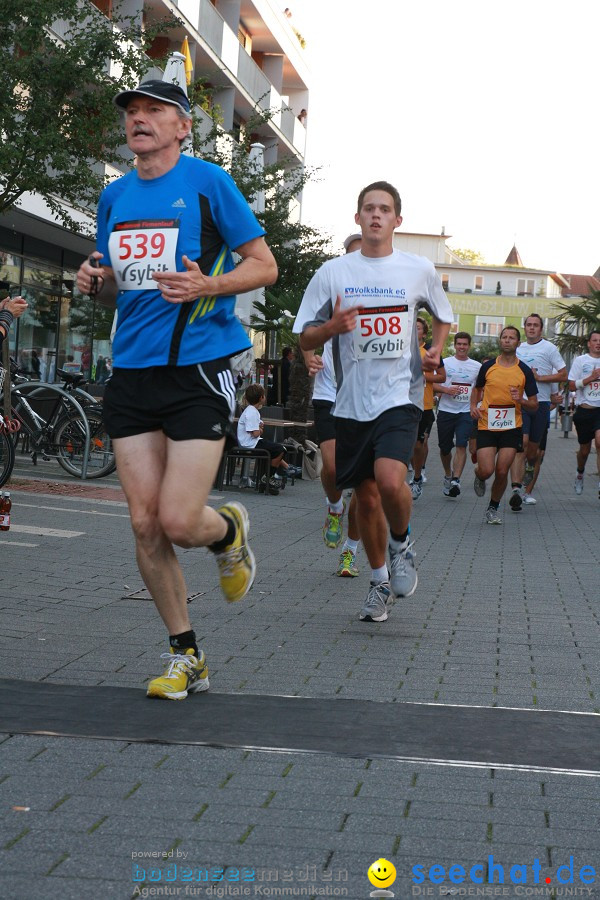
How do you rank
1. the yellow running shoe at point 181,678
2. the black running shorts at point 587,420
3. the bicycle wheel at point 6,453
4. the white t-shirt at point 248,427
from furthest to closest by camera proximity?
the black running shorts at point 587,420
the white t-shirt at point 248,427
the bicycle wheel at point 6,453
the yellow running shoe at point 181,678

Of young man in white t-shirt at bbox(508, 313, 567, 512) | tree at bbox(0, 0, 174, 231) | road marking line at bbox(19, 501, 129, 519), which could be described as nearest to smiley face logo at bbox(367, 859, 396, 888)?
road marking line at bbox(19, 501, 129, 519)

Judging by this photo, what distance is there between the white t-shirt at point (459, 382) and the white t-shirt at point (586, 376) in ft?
4.36

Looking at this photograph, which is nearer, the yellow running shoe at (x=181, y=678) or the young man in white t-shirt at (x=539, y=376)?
the yellow running shoe at (x=181, y=678)

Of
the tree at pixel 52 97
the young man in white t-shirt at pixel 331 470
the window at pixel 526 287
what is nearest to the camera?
the young man in white t-shirt at pixel 331 470

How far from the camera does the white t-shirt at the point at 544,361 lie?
54.2ft

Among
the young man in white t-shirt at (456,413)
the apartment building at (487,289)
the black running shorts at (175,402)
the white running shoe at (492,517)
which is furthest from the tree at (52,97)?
the apartment building at (487,289)

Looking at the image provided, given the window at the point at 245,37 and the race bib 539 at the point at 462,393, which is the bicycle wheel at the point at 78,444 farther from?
the window at the point at 245,37

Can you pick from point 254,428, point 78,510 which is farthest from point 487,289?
point 78,510

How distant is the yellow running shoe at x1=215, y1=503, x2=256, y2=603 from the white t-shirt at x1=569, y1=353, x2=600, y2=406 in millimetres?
12671

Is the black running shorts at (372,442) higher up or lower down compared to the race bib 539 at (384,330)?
lower down

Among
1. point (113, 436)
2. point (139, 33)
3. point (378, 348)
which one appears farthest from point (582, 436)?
point (113, 436)

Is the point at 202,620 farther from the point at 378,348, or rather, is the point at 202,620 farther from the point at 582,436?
the point at 582,436

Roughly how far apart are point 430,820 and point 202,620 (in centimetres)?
335

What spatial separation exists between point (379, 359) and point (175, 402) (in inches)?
88.7
